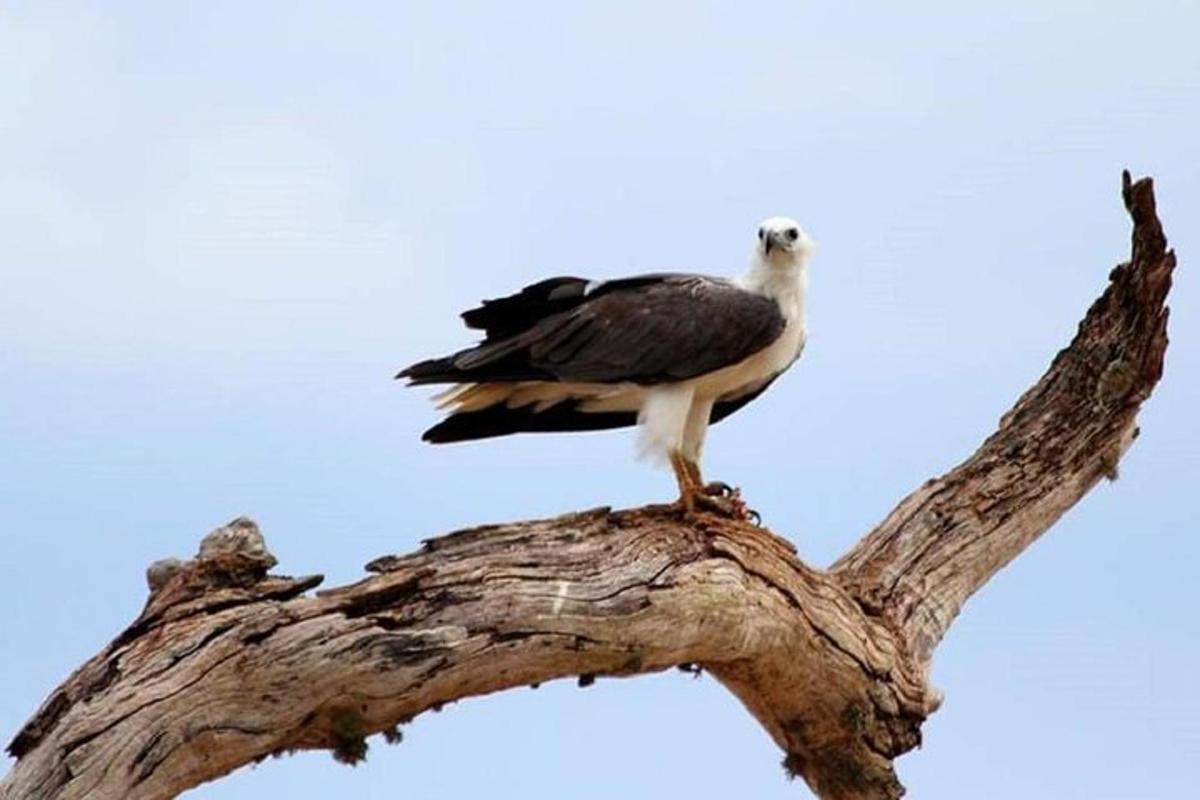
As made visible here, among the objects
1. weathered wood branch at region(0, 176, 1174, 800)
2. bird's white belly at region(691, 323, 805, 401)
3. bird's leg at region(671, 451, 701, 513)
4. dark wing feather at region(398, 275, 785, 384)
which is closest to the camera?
weathered wood branch at region(0, 176, 1174, 800)

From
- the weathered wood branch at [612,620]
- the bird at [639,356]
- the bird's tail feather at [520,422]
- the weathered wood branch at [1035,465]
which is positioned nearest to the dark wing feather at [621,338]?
the bird at [639,356]

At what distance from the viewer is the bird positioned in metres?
9.77

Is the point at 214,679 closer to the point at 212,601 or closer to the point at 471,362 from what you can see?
the point at 212,601

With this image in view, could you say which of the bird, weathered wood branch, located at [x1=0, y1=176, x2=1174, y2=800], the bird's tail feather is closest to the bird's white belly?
the bird

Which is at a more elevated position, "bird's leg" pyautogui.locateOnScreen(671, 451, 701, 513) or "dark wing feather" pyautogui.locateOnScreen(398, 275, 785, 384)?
"dark wing feather" pyautogui.locateOnScreen(398, 275, 785, 384)

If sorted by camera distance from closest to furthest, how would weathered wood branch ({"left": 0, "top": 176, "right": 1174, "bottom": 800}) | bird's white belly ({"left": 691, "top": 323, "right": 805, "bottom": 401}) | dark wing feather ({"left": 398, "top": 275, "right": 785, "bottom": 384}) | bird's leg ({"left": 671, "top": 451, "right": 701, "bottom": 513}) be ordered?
weathered wood branch ({"left": 0, "top": 176, "right": 1174, "bottom": 800})
bird's leg ({"left": 671, "top": 451, "right": 701, "bottom": 513})
dark wing feather ({"left": 398, "top": 275, "right": 785, "bottom": 384})
bird's white belly ({"left": 691, "top": 323, "right": 805, "bottom": 401})

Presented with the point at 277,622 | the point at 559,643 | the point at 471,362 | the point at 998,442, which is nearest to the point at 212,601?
the point at 277,622

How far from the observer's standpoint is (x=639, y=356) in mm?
9820

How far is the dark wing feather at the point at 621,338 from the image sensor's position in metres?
9.76

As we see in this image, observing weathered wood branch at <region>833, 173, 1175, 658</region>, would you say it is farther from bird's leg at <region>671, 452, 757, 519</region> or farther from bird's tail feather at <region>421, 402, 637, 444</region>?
bird's tail feather at <region>421, 402, 637, 444</region>

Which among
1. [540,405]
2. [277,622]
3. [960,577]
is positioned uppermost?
[540,405]

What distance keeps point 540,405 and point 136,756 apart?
10.0 ft

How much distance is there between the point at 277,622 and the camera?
7.98 metres

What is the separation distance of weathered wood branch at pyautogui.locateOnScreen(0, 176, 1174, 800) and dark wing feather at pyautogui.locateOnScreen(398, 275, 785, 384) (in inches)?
29.1
